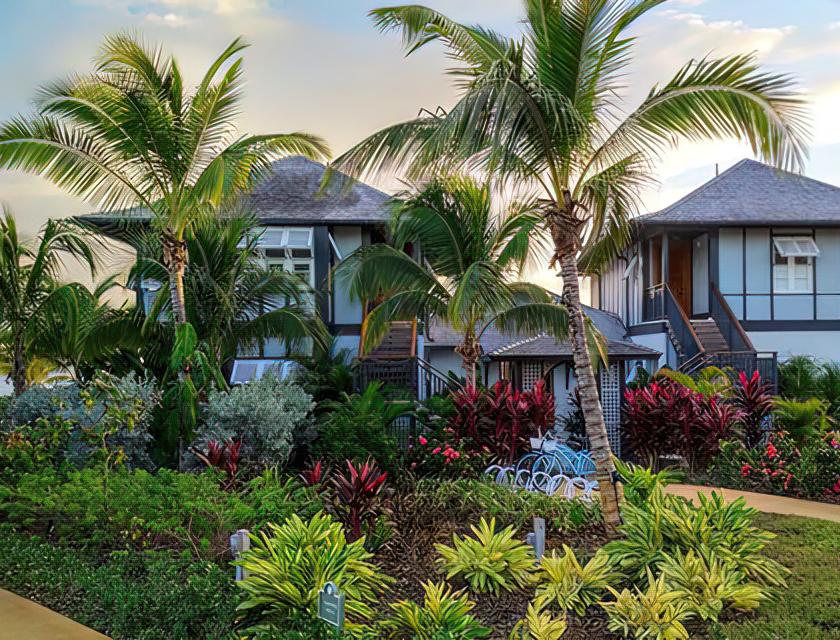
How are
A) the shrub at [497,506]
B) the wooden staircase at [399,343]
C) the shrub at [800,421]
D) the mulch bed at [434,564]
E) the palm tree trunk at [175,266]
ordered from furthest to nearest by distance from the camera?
the wooden staircase at [399,343] → the shrub at [800,421] → the palm tree trunk at [175,266] → the shrub at [497,506] → the mulch bed at [434,564]

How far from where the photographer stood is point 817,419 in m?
11.8

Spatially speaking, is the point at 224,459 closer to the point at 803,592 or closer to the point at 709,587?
the point at 709,587

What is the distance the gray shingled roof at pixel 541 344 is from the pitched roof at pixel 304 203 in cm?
320

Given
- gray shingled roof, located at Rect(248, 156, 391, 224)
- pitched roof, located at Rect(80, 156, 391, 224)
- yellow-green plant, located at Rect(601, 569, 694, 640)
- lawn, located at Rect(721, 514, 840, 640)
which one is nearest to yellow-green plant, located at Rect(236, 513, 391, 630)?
yellow-green plant, located at Rect(601, 569, 694, 640)

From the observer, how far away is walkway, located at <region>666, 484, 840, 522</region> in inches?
358

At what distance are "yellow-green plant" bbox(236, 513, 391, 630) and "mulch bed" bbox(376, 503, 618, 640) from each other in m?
0.41

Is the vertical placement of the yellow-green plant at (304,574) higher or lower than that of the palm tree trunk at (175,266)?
lower

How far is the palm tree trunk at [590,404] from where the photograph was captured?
7453mm

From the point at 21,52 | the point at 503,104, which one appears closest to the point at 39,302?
the point at 21,52

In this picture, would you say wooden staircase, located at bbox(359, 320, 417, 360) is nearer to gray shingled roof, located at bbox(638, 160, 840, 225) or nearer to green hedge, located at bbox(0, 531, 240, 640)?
gray shingled roof, located at bbox(638, 160, 840, 225)

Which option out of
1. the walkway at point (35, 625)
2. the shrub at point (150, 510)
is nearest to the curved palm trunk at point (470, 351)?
the shrub at point (150, 510)

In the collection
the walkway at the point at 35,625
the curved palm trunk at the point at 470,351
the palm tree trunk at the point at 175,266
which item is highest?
the palm tree trunk at the point at 175,266

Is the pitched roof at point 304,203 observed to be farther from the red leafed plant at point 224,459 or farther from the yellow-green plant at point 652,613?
the yellow-green plant at point 652,613

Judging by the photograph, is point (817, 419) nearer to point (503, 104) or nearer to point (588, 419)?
point (588, 419)
